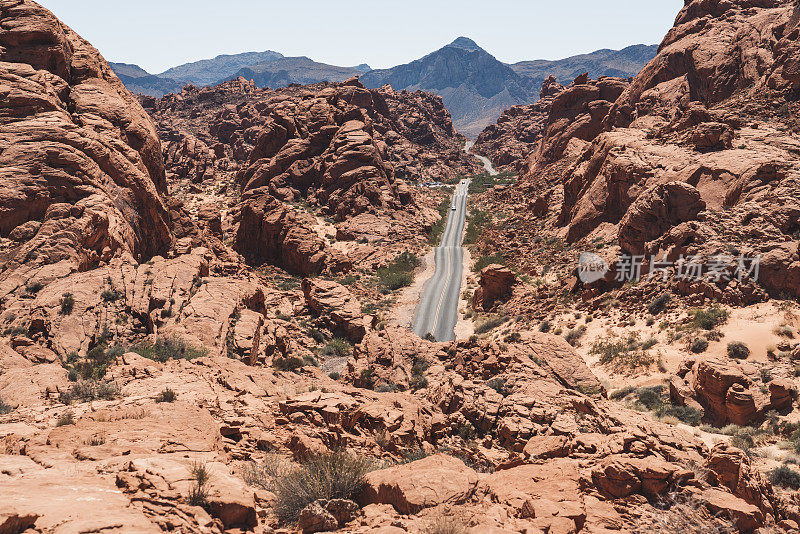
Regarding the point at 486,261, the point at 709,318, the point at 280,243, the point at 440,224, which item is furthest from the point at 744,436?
the point at 440,224

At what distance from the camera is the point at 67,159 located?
75.7 feet

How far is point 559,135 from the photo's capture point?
250ft

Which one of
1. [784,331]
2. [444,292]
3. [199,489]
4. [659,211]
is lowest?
[444,292]

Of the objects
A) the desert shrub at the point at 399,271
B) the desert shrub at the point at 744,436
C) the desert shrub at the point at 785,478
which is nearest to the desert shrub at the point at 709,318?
the desert shrub at the point at 744,436

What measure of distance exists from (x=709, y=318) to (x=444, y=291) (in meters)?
29.1

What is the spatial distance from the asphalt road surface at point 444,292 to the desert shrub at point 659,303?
1681cm

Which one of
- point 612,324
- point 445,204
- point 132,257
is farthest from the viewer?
point 445,204

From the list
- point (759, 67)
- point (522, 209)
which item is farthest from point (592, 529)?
point (522, 209)

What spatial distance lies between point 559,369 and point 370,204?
5205cm

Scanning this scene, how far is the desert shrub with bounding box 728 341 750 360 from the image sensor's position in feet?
72.9

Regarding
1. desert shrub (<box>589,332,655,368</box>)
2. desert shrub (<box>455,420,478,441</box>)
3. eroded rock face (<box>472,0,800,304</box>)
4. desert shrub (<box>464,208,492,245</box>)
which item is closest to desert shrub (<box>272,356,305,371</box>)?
desert shrub (<box>455,420,478,441</box>)

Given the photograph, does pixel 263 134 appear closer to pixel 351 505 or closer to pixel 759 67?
pixel 759 67

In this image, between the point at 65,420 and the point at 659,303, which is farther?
the point at 659,303

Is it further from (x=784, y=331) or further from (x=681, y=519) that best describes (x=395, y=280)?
(x=681, y=519)
